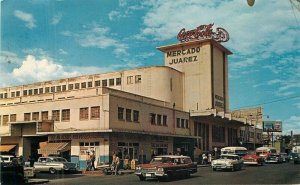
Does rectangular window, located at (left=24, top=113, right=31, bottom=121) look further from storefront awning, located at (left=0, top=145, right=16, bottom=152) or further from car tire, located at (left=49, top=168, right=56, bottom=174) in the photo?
car tire, located at (left=49, top=168, right=56, bottom=174)

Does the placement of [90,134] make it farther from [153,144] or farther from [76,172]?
[153,144]

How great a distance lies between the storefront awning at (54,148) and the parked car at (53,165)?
4.90 m

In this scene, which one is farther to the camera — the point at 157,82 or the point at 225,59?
the point at 225,59

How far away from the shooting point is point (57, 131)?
40.4 m

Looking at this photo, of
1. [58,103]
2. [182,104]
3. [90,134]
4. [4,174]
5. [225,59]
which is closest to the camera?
[4,174]

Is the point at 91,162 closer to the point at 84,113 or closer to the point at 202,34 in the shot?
the point at 84,113

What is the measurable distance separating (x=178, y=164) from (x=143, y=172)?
2.42 metres

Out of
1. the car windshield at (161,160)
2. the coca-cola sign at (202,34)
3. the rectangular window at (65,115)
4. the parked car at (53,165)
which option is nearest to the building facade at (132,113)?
the rectangular window at (65,115)

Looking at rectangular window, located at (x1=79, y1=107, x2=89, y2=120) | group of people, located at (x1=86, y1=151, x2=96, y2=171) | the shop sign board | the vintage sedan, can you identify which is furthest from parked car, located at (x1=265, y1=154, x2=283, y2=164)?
the shop sign board

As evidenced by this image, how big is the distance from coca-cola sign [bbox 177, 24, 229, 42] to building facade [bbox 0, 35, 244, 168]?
100cm

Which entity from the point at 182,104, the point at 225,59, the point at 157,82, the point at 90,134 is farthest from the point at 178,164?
the point at 225,59

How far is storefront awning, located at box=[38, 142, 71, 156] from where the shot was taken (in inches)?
1556

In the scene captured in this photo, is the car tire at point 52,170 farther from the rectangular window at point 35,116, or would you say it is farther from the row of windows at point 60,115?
the rectangular window at point 35,116

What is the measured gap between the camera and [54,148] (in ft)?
131
